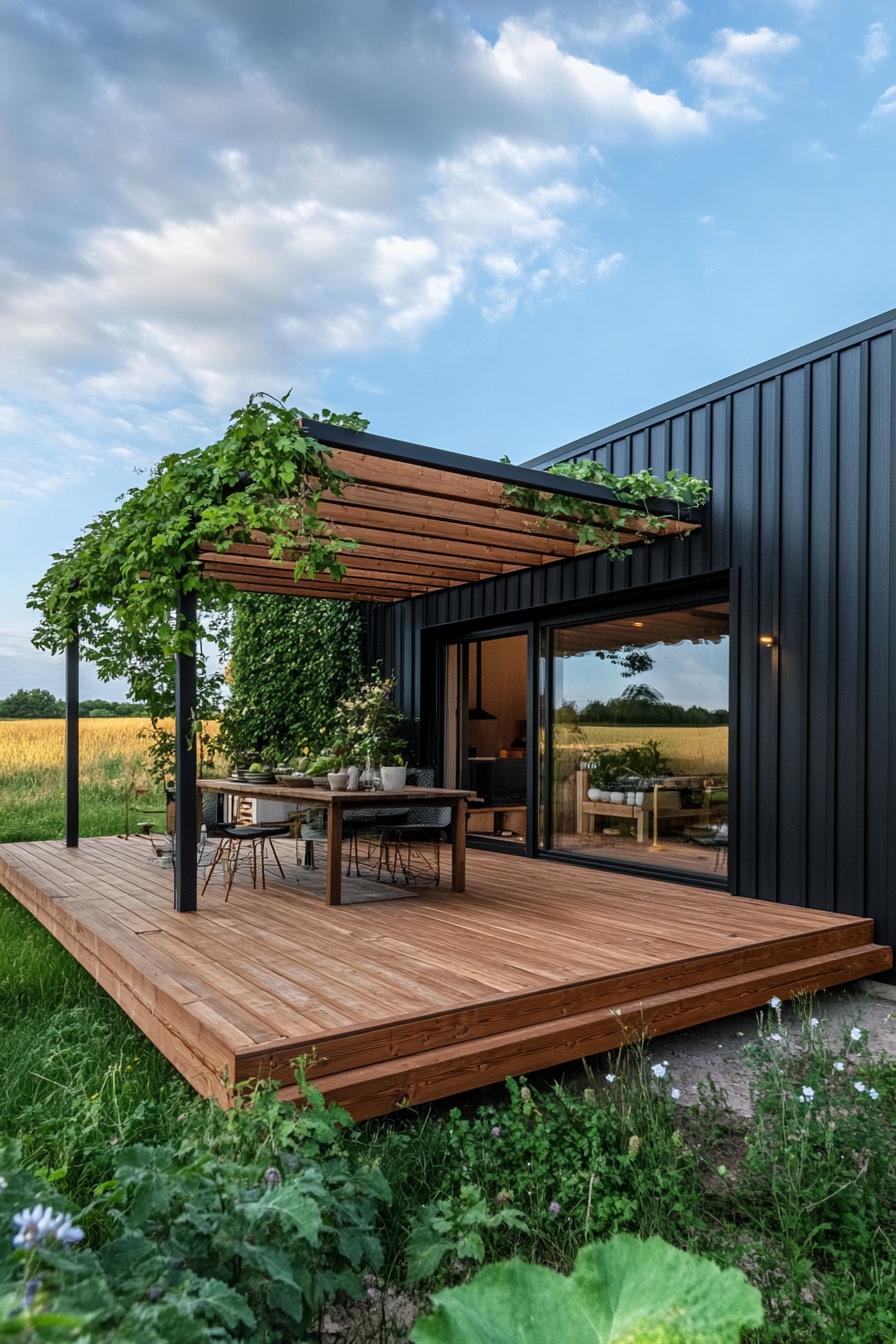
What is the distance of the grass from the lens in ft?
7.22

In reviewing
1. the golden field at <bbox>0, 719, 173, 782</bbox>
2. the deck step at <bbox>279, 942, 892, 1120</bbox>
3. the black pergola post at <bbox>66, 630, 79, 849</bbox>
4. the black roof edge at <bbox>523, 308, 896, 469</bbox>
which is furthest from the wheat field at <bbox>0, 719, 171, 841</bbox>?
the deck step at <bbox>279, 942, 892, 1120</bbox>

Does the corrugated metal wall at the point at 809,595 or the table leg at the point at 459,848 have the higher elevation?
the corrugated metal wall at the point at 809,595

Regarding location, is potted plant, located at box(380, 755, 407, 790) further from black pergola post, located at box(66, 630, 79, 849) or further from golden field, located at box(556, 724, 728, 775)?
black pergola post, located at box(66, 630, 79, 849)

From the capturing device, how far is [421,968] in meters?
4.02

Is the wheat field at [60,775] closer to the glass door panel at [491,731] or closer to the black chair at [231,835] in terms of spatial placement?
the black chair at [231,835]

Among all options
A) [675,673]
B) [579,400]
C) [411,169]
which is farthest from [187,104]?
[579,400]

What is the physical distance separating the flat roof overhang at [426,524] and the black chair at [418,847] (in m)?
1.98

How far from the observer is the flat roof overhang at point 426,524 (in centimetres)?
484

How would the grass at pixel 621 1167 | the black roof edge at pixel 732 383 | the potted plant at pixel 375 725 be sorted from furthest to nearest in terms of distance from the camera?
the potted plant at pixel 375 725
the black roof edge at pixel 732 383
the grass at pixel 621 1167

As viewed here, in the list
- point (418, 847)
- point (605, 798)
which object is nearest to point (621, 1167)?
point (605, 798)

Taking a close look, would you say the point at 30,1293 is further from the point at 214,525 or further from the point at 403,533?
the point at 403,533

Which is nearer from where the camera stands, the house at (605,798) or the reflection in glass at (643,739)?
the house at (605,798)

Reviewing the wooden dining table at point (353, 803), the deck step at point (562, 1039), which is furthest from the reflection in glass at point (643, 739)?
the wooden dining table at point (353, 803)

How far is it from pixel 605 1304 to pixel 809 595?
5.20 meters
